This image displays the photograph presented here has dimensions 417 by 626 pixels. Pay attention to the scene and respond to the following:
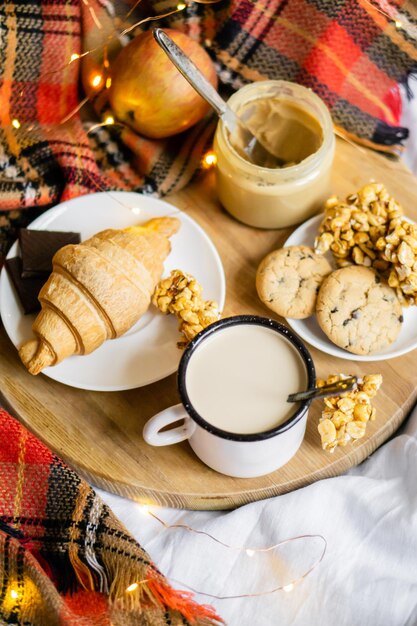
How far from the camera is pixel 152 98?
4.22 ft

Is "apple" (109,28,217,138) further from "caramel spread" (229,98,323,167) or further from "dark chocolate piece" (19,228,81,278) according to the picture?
"dark chocolate piece" (19,228,81,278)

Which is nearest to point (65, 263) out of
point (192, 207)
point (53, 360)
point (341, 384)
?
point (53, 360)

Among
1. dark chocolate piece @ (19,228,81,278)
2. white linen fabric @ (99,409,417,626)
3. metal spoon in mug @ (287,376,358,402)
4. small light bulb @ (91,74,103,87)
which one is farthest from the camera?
small light bulb @ (91,74,103,87)

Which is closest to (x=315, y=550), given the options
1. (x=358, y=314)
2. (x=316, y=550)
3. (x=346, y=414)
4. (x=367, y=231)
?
(x=316, y=550)

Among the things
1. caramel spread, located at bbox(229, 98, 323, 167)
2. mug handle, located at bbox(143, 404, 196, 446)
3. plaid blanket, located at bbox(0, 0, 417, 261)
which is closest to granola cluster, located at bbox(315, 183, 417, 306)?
caramel spread, located at bbox(229, 98, 323, 167)

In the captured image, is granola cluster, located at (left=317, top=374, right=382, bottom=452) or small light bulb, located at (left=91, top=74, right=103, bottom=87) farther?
small light bulb, located at (left=91, top=74, right=103, bottom=87)

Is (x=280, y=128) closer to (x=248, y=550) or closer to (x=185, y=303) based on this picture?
(x=185, y=303)

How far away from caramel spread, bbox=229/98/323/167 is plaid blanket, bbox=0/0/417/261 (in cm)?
11

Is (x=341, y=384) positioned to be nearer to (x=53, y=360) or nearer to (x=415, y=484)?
(x=415, y=484)

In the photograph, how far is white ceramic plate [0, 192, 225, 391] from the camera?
117 cm

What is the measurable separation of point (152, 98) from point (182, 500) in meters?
0.61

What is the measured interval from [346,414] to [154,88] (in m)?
0.57

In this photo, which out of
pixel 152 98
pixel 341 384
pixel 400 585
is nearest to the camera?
pixel 341 384

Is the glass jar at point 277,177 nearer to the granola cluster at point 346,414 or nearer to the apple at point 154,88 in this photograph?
the apple at point 154,88
